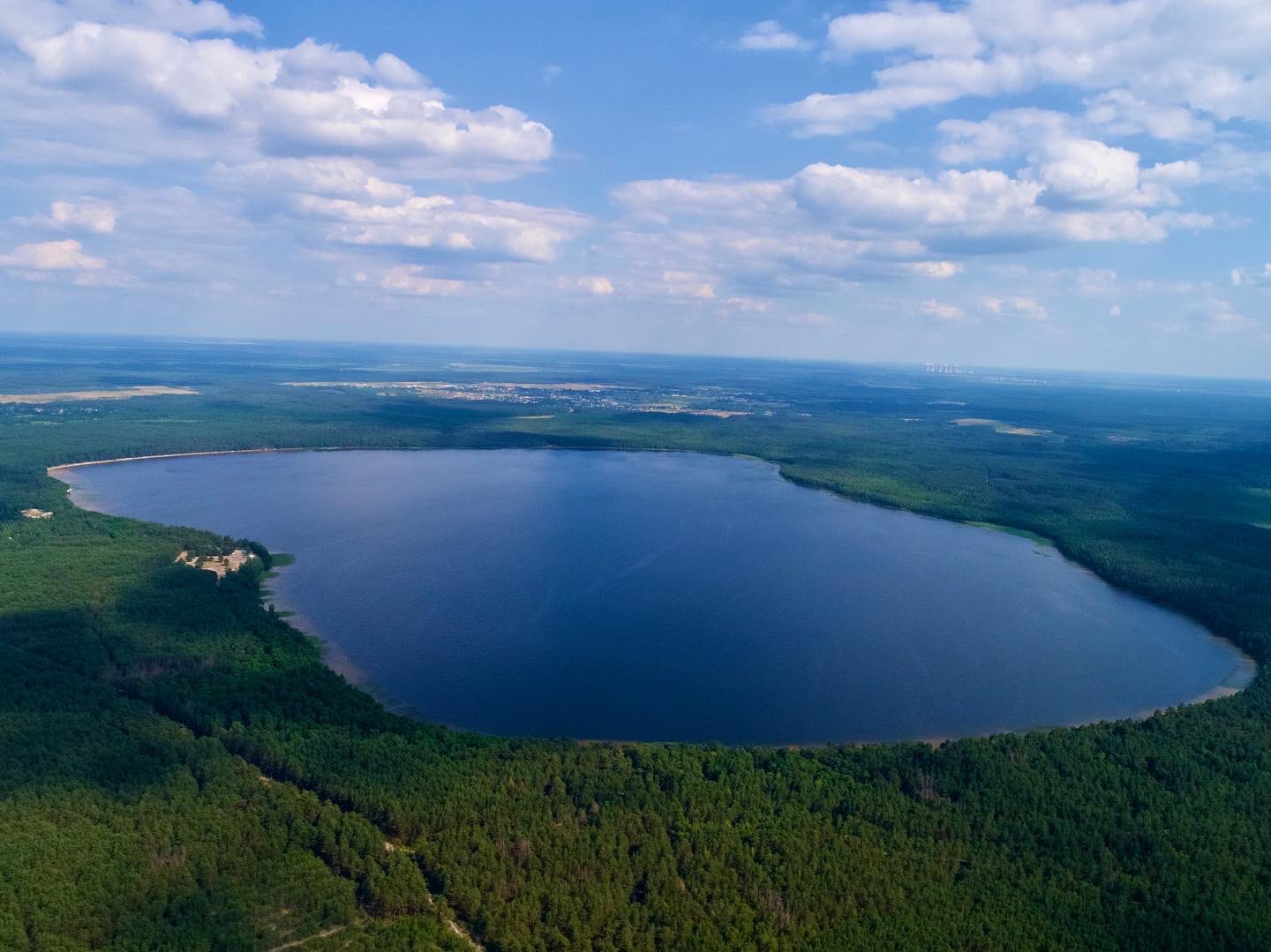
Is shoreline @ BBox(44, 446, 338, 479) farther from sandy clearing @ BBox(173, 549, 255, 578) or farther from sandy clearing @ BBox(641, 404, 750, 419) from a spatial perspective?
sandy clearing @ BBox(641, 404, 750, 419)

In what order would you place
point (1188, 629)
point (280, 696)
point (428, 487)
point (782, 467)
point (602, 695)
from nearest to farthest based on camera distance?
point (280, 696) < point (602, 695) < point (1188, 629) < point (428, 487) < point (782, 467)

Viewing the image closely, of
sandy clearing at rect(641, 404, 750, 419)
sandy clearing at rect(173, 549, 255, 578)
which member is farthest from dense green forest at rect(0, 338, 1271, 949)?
sandy clearing at rect(641, 404, 750, 419)

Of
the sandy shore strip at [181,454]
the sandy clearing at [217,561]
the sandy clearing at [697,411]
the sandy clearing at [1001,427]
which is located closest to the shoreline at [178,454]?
the sandy shore strip at [181,454]

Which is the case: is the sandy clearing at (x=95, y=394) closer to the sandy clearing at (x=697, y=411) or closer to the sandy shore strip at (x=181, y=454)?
the sandy shore strip at (x=181, y=454)

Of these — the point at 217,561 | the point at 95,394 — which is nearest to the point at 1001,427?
the point at 217,561

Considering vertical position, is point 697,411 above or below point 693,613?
above

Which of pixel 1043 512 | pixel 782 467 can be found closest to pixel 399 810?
pixel 1043 512

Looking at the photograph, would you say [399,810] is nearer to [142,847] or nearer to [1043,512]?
[142,847]

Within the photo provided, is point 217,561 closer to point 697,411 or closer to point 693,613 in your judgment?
point 693,613
